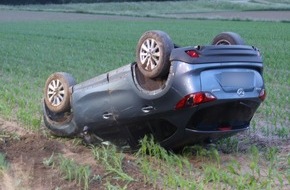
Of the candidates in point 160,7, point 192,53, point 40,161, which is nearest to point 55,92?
point 40,161

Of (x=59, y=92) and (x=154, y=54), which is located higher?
(x=154, y=54)

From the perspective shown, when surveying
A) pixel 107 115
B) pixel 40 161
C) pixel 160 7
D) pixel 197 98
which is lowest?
pixel 160 7

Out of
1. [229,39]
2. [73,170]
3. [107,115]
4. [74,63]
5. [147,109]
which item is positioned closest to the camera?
[73,170]

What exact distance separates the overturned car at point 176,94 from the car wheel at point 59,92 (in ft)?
1.39

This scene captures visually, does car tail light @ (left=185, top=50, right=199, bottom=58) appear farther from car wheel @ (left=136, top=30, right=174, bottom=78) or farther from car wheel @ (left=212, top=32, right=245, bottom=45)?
car wheel @ (left=212, top=32, right=245, bottom=45)

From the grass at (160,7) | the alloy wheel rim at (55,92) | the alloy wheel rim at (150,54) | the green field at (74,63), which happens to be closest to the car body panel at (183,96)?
the alloy wheel rim at (150,54)

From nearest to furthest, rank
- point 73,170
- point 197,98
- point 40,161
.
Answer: point 197,98 < point 73,170 < point 40,161

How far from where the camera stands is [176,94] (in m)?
5.30

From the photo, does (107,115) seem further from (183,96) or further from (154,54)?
(183,96)

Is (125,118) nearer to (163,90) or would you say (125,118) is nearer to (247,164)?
(163,90)

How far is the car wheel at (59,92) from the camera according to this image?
662cm

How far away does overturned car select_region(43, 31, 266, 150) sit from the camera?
5.29 meters

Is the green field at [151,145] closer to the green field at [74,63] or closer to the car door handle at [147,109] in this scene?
the green field at [74,63]

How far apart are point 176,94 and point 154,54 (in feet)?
1.57
